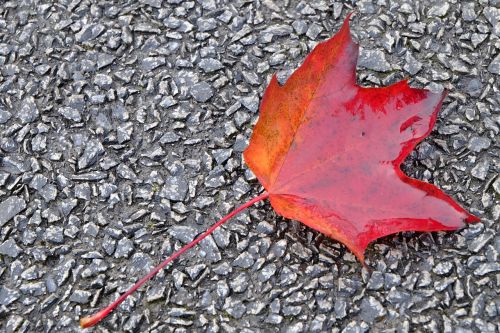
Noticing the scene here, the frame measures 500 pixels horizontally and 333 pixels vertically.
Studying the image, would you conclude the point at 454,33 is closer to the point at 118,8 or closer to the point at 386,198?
the point at 386,198

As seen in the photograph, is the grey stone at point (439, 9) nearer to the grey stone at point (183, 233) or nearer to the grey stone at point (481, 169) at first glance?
the grey stone at point (481, 169)

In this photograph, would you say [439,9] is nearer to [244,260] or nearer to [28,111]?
[244,260]

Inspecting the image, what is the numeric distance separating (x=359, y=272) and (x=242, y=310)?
336mm

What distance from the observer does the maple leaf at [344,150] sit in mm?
1823

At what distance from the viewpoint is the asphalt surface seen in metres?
1.88

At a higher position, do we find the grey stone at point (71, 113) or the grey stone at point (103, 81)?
the grey stone at point (103, 81)

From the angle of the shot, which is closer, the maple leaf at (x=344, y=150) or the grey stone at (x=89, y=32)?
the maple leaf at (x=344, y=150)

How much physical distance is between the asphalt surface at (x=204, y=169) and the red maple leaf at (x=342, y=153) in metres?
0.10

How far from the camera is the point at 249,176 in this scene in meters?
2.07

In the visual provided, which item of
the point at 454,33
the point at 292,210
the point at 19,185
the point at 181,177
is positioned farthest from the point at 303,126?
the point at 19,185

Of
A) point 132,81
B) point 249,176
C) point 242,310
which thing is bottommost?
point 242,310

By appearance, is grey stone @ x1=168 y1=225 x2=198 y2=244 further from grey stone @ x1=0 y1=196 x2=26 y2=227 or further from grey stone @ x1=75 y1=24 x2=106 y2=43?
grey stone @ x1=75 y1=24 x2=106 y2=43

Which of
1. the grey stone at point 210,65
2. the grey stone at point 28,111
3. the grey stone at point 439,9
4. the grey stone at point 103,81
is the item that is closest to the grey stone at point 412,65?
the grey stone at point 439,9

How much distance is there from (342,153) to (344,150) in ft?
0.03
